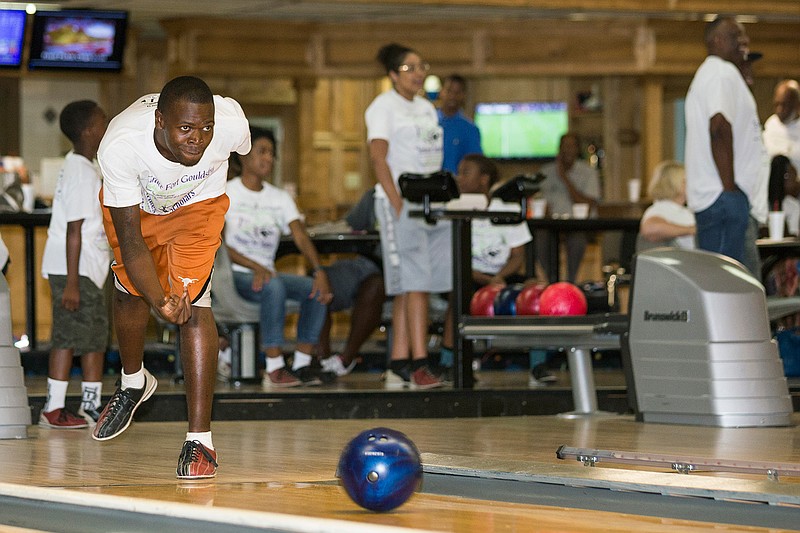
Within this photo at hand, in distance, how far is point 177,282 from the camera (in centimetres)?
367

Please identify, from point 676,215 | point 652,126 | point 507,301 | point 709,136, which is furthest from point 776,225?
point 652,126

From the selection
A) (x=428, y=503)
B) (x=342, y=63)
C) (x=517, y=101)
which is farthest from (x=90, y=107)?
(x=517, y=101)

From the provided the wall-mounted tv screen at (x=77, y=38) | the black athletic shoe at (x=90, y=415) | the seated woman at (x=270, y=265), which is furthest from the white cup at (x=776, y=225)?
the wall-mounted tv screen at (x=77, y=38)

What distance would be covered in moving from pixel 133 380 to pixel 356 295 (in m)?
2.74

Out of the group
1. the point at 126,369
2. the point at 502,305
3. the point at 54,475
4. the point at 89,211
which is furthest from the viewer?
the point at 502,305

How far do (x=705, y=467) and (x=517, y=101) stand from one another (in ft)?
31.2

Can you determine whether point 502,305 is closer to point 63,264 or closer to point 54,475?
point 63,264

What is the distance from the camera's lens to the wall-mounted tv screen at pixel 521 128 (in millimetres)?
12742

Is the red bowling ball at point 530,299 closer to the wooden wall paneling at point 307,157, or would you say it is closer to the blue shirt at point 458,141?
the blue shirt at point 458,141

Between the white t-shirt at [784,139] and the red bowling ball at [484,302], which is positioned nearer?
the red bowling ball at [484,302]

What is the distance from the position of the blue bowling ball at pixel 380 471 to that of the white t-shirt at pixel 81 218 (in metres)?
2.48

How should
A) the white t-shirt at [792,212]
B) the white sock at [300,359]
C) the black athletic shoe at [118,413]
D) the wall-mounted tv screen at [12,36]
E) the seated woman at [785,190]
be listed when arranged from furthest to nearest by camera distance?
the wall-mounted tv screen at [12,36], the white t-shirt at [792,212], the seated woman at [785,190], the white sock at [300,359], the black athletic shoe at [118,413]

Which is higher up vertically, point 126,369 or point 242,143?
point 242,143

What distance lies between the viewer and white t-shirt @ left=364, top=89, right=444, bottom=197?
597 cm
